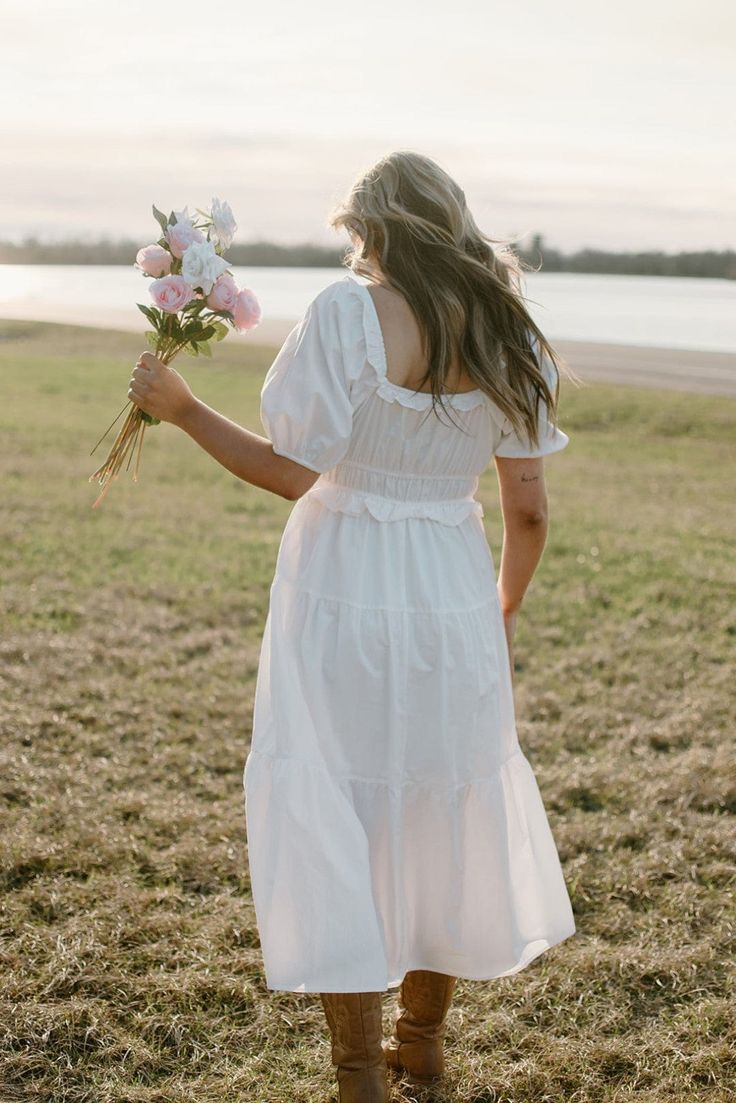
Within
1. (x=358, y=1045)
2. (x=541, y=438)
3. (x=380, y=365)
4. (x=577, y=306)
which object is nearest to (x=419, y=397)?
(x=380, y=365)

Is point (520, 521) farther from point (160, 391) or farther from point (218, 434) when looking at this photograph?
point (160, 391)

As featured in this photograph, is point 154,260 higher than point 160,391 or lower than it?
higher

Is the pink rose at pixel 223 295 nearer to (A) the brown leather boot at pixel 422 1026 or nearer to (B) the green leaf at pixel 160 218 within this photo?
(B) the green leaf at pixel 160 218

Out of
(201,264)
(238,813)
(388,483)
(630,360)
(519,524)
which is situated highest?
(201,264)

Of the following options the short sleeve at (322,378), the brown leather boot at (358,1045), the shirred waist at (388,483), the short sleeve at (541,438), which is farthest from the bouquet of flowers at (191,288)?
the brown leather boot at (358,1045)

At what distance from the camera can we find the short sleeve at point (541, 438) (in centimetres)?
268

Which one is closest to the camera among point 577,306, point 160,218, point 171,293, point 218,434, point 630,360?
point 218,434

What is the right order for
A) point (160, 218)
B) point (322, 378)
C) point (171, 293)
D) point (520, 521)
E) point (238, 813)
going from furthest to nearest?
point (238, 813), point (520, 521), point (160, 218), point (171, 293), point (322, 378)

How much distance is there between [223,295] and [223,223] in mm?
185

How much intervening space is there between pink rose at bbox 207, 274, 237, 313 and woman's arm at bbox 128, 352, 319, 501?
0.20 m

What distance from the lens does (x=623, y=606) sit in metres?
7.09

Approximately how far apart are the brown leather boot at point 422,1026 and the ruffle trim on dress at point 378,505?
3.71ft

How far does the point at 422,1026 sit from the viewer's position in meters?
2.95

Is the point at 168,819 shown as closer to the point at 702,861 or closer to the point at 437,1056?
the point at 437,1056
